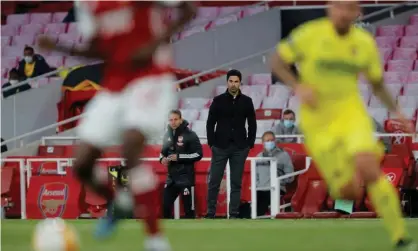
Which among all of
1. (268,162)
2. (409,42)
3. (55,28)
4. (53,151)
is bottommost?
(268,162)

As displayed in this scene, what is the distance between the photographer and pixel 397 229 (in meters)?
10.0

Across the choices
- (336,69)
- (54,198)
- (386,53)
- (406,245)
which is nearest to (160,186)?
(54,198)

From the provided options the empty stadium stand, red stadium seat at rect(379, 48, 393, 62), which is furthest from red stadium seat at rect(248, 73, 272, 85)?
red stadium seat at rect(379, 48, 393, 62)

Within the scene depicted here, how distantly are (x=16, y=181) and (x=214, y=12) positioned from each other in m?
8.74

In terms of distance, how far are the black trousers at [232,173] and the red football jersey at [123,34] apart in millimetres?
7873

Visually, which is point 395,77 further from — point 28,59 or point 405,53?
point 28,59

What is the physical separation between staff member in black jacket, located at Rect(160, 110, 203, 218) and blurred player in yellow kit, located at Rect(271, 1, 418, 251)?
7.49 meters

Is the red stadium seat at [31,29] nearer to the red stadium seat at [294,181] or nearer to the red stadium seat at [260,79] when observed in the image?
the red stadium seat at [260,79]

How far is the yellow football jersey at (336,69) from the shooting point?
10414 mm

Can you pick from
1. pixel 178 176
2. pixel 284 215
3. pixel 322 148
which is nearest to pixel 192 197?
pixel 178 176

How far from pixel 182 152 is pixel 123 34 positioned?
8.71m

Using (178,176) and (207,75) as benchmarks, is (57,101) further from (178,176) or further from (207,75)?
(178,176)

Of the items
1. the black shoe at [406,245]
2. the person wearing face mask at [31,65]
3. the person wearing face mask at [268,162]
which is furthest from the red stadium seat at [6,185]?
the black shoe at [406,245]

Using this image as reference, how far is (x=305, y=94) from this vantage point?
32.8ft
